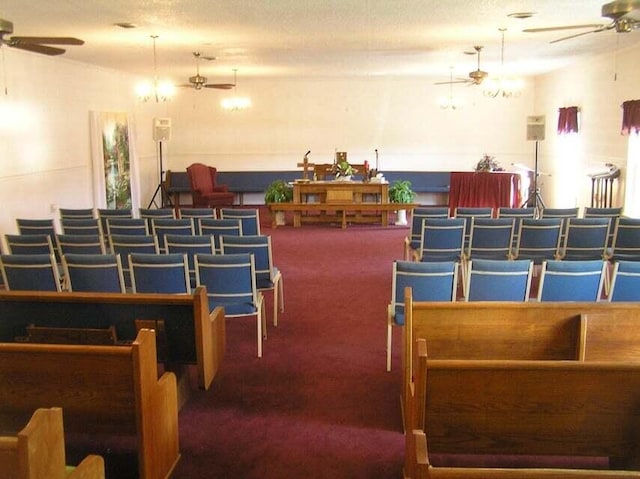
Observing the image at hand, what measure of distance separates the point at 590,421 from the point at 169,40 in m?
7.64

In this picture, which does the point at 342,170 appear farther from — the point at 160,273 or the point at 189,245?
the point at 160,273

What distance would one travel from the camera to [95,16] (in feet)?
22.8

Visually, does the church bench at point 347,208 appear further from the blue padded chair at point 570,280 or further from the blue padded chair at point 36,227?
the blue padded chair at point 570,280

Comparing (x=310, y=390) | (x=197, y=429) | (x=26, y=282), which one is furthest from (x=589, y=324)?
(x=26, y=282)

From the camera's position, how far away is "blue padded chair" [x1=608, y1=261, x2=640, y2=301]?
4.73 m

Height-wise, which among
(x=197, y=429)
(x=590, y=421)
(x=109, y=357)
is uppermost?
(x=109, y=357)

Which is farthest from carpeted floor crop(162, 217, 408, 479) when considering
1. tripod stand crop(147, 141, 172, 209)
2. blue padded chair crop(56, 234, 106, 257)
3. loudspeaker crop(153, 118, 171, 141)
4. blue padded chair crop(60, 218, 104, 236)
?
tripod stand crop(147, 141, 172, 209)

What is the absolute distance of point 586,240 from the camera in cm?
712

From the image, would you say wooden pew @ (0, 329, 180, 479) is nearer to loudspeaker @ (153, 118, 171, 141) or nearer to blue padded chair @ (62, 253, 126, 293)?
blue padded chair @ (62, 253, 126, 293)

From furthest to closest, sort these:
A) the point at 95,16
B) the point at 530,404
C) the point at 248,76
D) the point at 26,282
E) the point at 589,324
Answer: the point at 248,76
the point at 95,16
the point at 26,282
the point at 589,324
the point at 530,404

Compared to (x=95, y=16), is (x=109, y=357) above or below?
below

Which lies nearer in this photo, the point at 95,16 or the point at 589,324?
the point at 589,324

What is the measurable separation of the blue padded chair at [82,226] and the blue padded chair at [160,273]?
274 centimetres

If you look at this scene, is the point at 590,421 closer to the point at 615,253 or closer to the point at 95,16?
the point at 615,253
